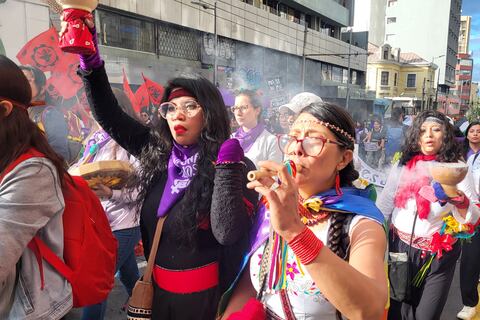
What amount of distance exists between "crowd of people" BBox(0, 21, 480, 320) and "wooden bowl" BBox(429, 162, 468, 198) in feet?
0.06

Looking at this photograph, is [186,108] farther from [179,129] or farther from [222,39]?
[222,39]

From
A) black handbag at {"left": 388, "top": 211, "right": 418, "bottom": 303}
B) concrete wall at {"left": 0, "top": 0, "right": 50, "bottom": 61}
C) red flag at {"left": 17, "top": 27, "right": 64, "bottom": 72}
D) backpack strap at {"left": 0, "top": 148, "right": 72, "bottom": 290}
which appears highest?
concrete wall at {"left": 0, "top": 0, "right": 50, "bottom": 61}

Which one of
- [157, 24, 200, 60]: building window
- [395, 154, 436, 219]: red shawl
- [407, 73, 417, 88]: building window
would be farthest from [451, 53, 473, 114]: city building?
[395, 154, 436, 219]: red shawl

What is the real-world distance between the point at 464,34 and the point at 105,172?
110009mm

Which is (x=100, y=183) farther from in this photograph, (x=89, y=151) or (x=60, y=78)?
(x=60, y=78)

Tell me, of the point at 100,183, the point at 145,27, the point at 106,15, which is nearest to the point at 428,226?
the point at 100,183

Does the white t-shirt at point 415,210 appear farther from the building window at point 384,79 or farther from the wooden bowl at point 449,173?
the building window at point 384,79

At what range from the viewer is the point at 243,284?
1.67m

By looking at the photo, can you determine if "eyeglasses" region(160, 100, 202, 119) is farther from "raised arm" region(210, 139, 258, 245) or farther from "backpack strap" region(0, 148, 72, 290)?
"backpack strap" region(0, 148, 72, 290)

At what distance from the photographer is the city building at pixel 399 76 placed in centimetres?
5166

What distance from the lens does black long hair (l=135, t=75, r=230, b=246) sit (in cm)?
175

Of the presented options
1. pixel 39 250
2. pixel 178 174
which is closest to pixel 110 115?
pixel 178 174

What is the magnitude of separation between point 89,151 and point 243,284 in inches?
74.7

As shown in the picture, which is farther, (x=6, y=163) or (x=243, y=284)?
(x=243, y=284)
